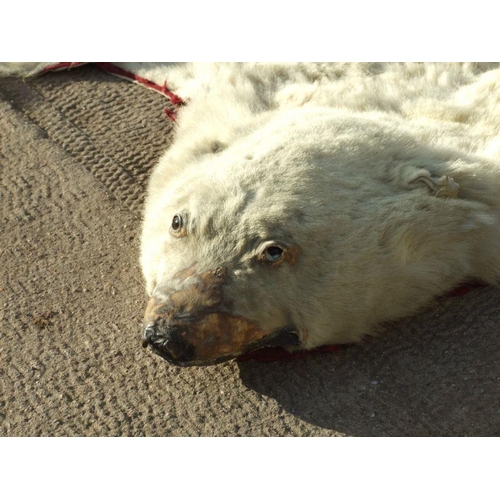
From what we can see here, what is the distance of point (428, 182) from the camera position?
3092 mm

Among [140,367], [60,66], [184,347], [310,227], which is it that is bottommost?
[140,367]

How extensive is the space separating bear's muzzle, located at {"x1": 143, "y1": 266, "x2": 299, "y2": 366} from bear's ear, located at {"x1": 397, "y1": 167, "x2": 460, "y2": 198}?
0.81m

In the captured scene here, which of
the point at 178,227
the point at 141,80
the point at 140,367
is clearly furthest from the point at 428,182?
the point at 141,80

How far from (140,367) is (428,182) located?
130 centimetres

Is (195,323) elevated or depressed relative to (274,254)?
depressed

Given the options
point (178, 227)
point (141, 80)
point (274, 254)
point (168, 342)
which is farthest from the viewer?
point (141, 80)

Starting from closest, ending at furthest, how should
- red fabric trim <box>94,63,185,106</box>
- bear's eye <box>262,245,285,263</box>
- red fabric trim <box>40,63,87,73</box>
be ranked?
bear's eye <box>262,245,285,263</box> < red fabric trim <box>94,63,185,106</box> < red fabric trim <box>40,63,87,73</box>

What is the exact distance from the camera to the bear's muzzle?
8.98 feet

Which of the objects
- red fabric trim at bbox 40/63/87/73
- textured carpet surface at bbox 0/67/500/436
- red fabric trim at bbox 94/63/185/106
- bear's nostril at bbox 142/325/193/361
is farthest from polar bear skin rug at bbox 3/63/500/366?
red fabric trim at bbox 40/63/87/73

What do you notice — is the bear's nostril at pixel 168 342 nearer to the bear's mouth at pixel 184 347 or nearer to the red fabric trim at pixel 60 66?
the bear's mouth at pixel 184 347

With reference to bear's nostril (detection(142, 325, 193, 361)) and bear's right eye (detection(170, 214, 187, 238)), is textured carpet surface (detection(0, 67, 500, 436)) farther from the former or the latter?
bear's right eye (detection(170, 214, 187, 238))

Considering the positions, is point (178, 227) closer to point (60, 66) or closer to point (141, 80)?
point (141, 80)

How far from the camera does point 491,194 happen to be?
320 centimetres

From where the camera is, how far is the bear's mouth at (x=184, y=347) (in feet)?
8.97
